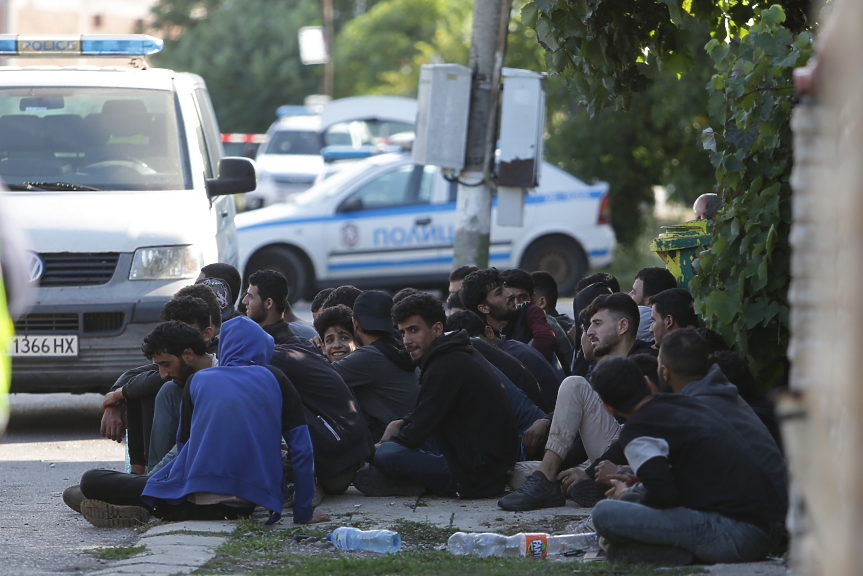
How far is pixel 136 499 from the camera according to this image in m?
5.41

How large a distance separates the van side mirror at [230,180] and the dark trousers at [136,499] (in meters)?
3.10

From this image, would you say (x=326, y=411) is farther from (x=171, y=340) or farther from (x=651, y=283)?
(x=651, y=283)

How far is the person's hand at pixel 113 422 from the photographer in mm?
6129

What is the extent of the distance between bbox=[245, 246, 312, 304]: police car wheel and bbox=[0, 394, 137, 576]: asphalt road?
14.3 ft

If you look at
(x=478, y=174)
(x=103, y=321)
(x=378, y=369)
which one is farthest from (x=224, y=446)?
(x=478, y=174)

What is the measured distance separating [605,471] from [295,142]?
67.8ft

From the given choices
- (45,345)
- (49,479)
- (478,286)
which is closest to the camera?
(49,479)

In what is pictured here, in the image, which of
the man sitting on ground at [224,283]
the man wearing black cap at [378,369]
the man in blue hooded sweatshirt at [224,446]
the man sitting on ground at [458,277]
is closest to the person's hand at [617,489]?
the man in blue hooded sweatshirt at [224,446]

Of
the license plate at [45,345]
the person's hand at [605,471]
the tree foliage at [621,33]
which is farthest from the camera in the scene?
the license plate at [45,345]

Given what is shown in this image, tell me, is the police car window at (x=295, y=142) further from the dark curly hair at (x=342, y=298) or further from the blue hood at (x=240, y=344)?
the blue hood at (x=240, y=344)

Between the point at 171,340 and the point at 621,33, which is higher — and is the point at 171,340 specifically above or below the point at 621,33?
below

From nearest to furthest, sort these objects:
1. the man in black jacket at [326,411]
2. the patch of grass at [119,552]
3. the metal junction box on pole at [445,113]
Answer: the patch of grass at [119,552] → the man in black jacket at [326,411] → the metal junction box on pole at [445,113]

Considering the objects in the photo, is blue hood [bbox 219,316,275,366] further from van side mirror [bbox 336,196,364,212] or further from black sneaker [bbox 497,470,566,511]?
van side mirror [bbox 336,196,364,212]

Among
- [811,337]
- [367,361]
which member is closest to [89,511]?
[367,361]
